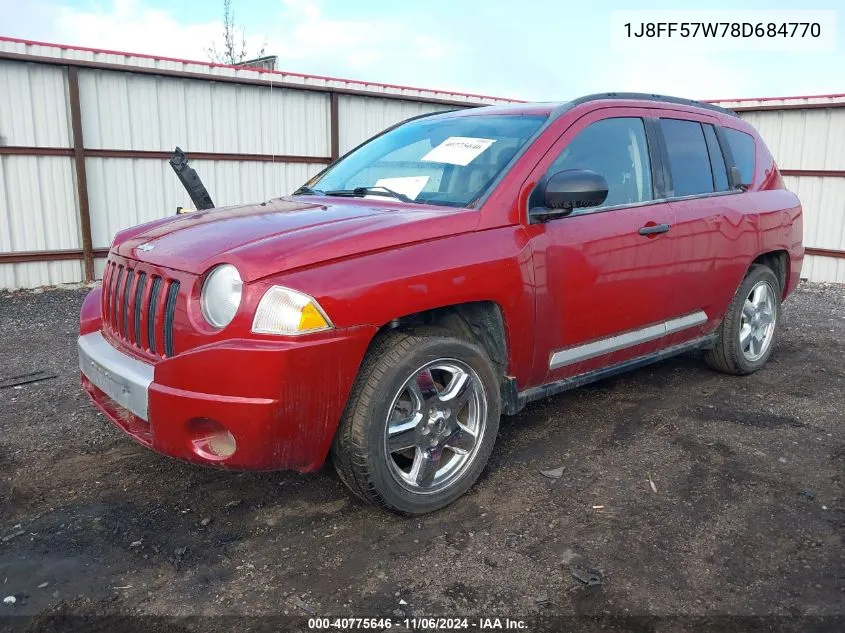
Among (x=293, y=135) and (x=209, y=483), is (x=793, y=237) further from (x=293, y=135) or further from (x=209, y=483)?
(x=293, y=135)

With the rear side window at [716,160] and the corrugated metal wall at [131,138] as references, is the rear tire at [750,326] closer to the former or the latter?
the rear side window at [716,160]

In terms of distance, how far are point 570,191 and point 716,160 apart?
2.01 m

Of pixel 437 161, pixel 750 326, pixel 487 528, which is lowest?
pixel 487 528

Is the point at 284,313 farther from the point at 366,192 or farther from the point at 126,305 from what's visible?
the point at 366,192

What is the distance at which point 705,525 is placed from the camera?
3074 mm

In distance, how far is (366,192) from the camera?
12.3ft

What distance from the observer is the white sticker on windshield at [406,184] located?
3602 millimetres

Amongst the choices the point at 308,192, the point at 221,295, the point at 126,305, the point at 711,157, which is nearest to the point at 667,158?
the point at 711,157

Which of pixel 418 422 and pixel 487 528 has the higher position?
pixel 418 422

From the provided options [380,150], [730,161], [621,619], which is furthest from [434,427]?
[730,161]

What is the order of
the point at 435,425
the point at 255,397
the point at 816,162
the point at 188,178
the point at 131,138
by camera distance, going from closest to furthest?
the point at 255,397 → the point at 435,425 → the point at 188,178 → the point at 131,138 → the point at 816,162

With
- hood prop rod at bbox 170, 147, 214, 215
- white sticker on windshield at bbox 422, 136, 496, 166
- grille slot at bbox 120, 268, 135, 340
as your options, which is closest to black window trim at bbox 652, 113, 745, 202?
white sticker on windshield at bbox 422, 136, 496, 166

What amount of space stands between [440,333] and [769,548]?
1.60 m

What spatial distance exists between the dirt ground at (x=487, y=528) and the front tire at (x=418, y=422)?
0.16 m
